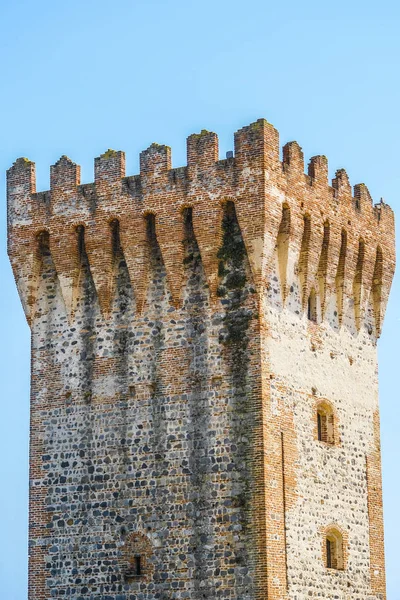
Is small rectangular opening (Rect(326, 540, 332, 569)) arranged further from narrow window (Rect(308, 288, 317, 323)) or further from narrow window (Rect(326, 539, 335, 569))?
narrow window (Rect(308, 288, 317, 323))

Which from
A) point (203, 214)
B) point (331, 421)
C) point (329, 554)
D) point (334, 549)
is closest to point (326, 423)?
point (331, 421)

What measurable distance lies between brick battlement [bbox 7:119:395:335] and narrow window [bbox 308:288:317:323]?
231 mm

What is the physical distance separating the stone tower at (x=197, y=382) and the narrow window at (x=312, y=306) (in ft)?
0.13

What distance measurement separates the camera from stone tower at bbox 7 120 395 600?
35.2 meters

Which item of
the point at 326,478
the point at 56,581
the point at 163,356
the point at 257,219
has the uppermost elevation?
the point at 257,219

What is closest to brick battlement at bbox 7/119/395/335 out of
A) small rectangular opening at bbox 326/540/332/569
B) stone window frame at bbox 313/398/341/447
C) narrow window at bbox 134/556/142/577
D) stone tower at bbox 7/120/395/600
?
stone tower at bbox 7/120/395/600

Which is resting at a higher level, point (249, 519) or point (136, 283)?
point (136, 283)

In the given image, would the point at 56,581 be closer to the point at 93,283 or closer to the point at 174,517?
the point at 174,517

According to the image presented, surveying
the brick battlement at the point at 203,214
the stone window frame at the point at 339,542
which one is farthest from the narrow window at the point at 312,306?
the stone window frame at the point at 339,542

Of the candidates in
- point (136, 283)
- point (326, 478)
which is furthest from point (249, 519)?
point (136, 283)

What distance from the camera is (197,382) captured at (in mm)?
36062

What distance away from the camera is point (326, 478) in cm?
3756

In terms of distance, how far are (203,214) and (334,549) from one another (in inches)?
338

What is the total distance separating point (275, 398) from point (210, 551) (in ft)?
12.2
